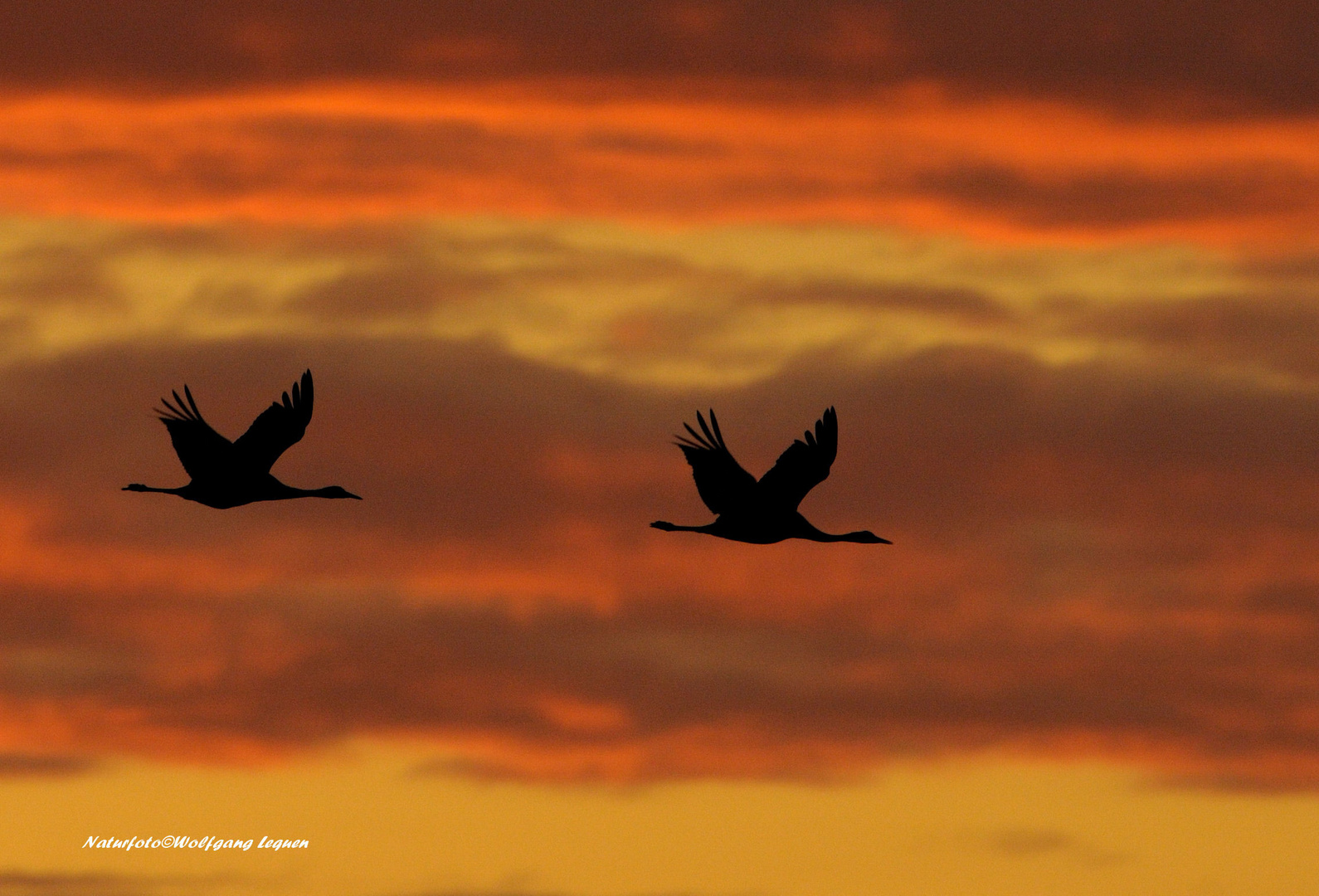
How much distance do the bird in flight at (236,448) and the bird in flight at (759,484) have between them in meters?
7.93

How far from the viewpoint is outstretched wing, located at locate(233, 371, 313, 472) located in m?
70.0

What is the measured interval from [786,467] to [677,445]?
257cm

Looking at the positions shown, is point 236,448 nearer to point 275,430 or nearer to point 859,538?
point 275,430

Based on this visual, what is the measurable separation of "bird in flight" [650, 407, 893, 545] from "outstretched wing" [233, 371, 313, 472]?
7.68m

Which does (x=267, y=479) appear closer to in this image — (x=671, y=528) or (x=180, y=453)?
(x=180, y=453)

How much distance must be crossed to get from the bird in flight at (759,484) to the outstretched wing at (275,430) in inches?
303

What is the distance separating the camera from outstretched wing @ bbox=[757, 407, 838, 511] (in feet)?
226

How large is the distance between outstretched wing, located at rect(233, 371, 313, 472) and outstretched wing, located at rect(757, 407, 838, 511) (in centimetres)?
899

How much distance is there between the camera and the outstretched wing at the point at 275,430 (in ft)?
230

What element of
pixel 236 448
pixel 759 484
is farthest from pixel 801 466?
pixel 236 448

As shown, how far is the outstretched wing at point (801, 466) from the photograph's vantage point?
68.8m

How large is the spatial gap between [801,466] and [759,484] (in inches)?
36.4

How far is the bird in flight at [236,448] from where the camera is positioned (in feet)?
230

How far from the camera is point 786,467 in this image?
69250 mm
